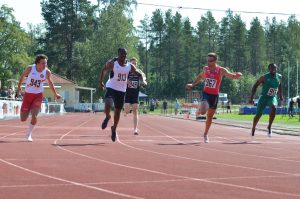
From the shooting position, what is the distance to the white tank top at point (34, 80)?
1341 cm

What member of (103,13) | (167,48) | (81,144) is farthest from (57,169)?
(167,48)

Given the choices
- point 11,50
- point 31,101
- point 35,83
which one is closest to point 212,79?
point 35,83

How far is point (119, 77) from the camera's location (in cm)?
1320

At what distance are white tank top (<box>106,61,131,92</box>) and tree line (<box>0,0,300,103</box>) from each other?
69651 millimetres

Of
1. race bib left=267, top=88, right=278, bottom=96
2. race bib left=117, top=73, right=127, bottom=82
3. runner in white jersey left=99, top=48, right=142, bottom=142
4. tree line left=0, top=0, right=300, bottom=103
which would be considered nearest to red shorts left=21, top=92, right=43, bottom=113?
runner in white jersey left=99, top=48, right=142, bottom=142

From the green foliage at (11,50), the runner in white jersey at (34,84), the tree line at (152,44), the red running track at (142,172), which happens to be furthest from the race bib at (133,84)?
the green foliage at (11,50)

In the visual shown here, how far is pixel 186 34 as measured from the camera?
14050 cm

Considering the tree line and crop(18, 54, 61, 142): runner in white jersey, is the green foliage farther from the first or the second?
crop(18, 54, 61, 142): runner in white jersey

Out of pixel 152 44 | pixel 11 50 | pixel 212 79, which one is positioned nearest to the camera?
pixel 212 79

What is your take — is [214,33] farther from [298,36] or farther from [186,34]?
[298,36]

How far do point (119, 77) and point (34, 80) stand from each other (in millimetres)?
1987

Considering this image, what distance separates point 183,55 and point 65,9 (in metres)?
48.2

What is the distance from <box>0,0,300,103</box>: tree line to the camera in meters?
92.2

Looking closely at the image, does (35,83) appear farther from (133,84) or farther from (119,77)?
(133,84)
